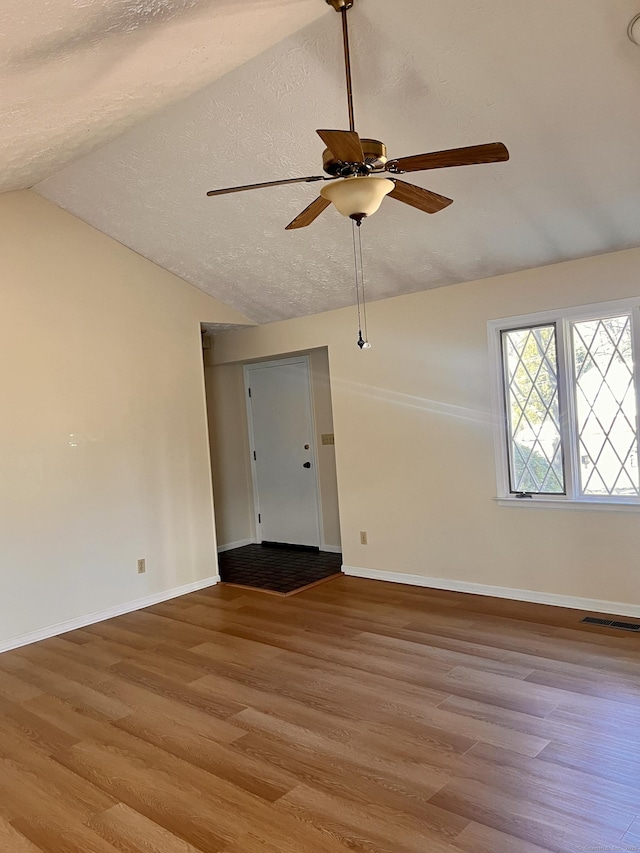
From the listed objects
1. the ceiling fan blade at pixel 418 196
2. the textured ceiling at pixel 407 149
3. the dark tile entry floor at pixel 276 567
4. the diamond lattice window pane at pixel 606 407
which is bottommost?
the dark tile entry floor at pixel 276 567

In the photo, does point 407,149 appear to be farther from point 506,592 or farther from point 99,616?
point 99,616

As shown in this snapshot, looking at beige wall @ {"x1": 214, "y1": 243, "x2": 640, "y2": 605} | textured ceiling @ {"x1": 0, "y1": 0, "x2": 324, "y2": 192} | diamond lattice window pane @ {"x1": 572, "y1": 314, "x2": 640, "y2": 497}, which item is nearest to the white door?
beige wall @ {"x1": 214, "y1": 243, "x2": 640, "y2": 605}

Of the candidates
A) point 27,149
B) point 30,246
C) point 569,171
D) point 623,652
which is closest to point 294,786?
point 623,652

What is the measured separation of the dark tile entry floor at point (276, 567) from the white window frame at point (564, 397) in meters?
1.87

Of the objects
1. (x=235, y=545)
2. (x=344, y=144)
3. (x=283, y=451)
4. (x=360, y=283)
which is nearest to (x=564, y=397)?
(x=360, y=283)

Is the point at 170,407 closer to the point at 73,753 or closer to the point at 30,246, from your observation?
the point at 30,246

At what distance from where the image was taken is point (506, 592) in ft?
14.6

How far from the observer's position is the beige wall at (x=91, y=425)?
167 inches

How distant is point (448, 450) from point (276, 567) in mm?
2138

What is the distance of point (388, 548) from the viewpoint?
5113 mm

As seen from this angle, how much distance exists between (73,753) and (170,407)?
2908 millimetres

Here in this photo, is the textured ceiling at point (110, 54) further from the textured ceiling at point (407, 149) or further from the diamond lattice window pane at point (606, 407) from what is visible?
the diamond lattice window pane at point (606, 407)

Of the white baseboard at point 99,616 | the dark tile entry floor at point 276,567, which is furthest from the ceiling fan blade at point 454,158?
the white baseboard at point 99,616

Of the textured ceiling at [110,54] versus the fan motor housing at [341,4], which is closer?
the textured ceiling at [110,54]
